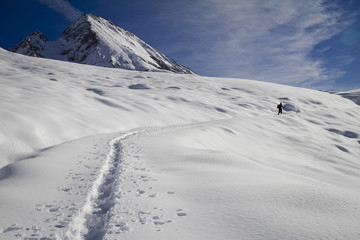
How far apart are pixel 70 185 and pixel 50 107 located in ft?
27.7

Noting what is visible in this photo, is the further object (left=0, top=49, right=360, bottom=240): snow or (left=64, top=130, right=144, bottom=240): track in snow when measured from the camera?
(left=64, top=130, right=144, bottom=240): track in snow

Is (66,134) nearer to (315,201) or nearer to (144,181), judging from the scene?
(144,181)

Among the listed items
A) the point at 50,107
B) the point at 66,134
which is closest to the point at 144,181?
the point at 66,134

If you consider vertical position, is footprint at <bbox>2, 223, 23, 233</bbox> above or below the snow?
below

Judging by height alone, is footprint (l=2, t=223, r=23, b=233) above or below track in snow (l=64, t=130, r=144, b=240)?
below

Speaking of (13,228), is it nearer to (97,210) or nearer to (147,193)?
(97,210)

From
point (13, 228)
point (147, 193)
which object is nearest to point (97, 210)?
point (147, 193)

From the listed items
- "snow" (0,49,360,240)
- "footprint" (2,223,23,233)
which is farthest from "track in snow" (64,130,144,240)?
"footprint" (2,223,23,233)

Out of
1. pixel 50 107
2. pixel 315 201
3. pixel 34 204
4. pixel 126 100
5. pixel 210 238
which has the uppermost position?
pixel 126 100

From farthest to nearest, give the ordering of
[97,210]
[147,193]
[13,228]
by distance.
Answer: [147,193]
[97,210]
[13,228]

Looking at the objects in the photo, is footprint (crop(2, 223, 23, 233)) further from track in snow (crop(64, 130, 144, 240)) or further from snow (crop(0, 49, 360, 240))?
track in snow (crop(64, 130, 144, 240))

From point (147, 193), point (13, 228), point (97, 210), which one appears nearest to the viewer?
point (13, 228)

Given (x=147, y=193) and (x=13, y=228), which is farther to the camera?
(x=147, y=193)

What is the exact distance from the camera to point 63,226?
2.63 meters
